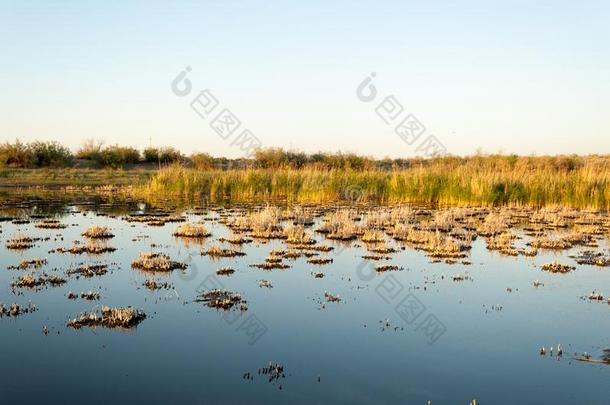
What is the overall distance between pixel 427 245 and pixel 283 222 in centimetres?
643

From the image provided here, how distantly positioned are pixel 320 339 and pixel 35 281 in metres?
6.12

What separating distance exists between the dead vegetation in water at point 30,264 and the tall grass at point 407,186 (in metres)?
19.5

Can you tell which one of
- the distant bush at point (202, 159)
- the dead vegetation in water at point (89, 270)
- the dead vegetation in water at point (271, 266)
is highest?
the distant bush at point (202, 159)

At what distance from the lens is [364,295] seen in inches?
414

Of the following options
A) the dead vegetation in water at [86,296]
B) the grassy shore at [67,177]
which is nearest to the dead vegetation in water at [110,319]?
the dead vegetation in water at [86,296]

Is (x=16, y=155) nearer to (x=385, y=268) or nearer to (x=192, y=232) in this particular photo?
(x=192, y=232)

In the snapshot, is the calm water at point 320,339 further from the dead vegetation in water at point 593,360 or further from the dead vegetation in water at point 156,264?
the dead vegetation in water at point 156,264

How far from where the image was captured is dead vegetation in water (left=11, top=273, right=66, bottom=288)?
1049 cm

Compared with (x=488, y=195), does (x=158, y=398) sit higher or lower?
lower

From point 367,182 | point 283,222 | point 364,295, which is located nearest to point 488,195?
point 367,182

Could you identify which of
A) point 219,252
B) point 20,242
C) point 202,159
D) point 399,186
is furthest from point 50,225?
point 202,159

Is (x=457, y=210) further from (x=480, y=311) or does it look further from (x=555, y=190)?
(x=480, y=311)

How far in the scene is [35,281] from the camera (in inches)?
420

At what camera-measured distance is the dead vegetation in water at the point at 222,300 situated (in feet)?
31.0
